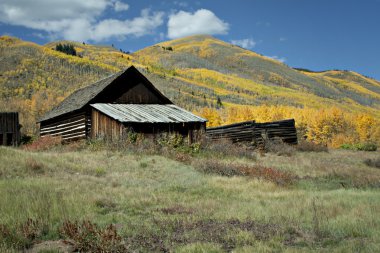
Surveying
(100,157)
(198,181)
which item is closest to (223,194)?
(198,181)

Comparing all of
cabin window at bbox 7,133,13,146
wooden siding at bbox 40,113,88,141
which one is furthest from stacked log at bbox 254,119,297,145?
cabin window at bbox 7,133,13,146

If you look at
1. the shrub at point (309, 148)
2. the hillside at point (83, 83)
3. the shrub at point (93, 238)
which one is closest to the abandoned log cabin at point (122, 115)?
the shrub at point (309, 148)

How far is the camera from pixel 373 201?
9062mm

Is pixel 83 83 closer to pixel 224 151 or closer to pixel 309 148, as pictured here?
pixel 309 148

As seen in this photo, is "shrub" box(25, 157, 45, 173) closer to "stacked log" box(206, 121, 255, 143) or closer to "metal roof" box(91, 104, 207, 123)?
"metal roof" box(91, 104, 207, 123)

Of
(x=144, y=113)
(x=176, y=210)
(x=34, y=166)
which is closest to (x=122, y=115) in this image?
(x=144, y=113)

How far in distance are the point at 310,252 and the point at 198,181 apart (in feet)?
25.0

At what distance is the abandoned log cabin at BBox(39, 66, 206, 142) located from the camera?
80.7ft

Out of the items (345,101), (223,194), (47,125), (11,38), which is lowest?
(223,194)

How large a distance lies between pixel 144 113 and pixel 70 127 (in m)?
6.60

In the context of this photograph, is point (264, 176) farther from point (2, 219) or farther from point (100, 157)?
point (2, 219)

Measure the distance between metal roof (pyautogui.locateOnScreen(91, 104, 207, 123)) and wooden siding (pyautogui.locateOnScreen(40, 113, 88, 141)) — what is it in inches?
Result: 70.3

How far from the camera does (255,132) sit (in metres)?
28.9

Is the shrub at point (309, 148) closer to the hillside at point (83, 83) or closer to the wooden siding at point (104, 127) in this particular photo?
the wooden siding at point (104, 127)
